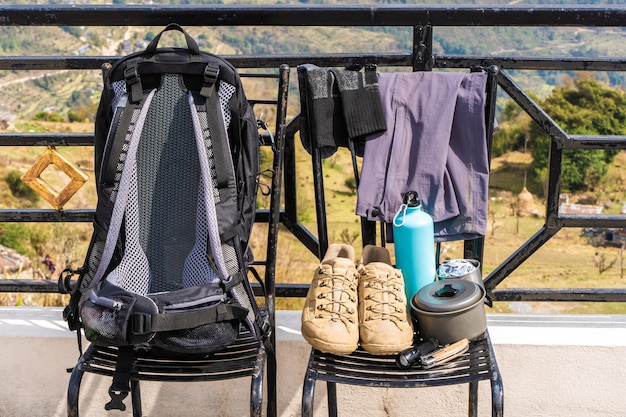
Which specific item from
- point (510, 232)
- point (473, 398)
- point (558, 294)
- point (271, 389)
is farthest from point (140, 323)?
point (510, 232)

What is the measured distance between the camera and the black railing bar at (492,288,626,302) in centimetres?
245

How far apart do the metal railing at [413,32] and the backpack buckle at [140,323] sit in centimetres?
84

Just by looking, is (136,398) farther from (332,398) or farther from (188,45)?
(188,45)

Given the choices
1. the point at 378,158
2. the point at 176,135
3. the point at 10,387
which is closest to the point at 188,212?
the point at 176,135

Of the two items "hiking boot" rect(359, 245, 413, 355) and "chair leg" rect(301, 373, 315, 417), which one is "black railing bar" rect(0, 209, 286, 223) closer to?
"hiking boot" rect(359, 245, 413, 355)

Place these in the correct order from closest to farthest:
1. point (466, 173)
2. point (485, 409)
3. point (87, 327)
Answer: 1. point (87, 327)
2. point (466, 173)
3. point (485, 409)

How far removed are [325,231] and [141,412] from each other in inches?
36.2

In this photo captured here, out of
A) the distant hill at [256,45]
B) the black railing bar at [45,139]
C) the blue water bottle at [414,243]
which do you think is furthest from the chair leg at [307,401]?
the distant hill at [256,45]

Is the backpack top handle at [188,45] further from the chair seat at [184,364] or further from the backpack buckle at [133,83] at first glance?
the chair seat at [184,364]

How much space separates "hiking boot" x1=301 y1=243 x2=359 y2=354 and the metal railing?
51 centimetres

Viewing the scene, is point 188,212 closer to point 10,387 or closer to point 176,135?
point 176,135

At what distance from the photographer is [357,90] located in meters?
2.14

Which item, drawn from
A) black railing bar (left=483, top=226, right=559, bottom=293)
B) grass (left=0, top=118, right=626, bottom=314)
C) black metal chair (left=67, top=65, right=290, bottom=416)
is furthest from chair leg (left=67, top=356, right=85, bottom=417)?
grass (left=0, top=118, right=626, bottom=314)

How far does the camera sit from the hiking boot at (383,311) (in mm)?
1814
